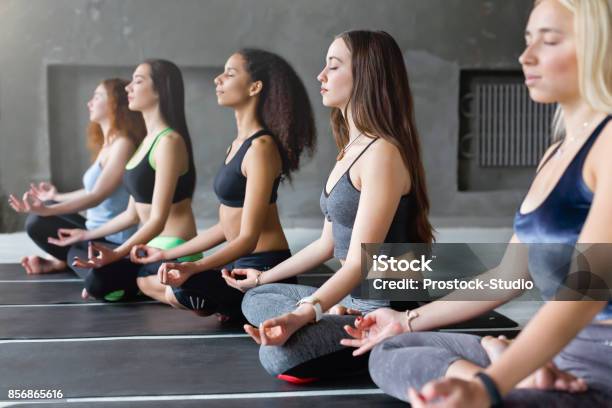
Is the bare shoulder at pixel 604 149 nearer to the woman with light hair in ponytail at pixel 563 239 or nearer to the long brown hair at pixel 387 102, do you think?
the woman with light hair in ponytail at pixel 563 239

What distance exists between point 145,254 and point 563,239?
91.3 inches

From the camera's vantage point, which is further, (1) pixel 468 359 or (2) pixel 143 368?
(2) pixel 143 368

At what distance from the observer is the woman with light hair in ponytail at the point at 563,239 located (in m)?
1.28

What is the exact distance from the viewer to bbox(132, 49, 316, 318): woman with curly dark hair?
9.73 ft

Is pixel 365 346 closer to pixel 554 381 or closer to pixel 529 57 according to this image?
pixel 554 381

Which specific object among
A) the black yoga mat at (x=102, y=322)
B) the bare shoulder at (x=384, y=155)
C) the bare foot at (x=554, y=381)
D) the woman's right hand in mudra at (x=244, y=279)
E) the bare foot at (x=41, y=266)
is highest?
the bare shoulder at (x=384, y=155)

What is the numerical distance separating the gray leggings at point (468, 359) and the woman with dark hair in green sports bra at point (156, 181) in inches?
75.7

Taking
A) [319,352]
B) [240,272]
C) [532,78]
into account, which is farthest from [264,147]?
[532,78]

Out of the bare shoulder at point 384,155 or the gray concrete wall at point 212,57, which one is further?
the gray concrete wall at point 212,57

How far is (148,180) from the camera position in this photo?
12.4 ft

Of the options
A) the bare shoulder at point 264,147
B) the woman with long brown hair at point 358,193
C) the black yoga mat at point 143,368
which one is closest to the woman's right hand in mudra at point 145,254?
the black yoga mat at point 143,368

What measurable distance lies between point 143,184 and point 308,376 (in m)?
1.86

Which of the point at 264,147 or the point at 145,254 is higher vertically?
the point at 264,147

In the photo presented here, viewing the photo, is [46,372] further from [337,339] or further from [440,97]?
[440,97]
